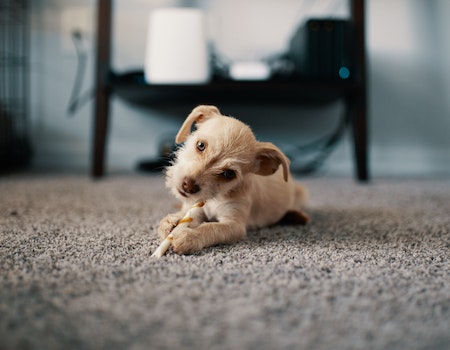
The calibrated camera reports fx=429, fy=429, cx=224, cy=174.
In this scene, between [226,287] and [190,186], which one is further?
[190,186]

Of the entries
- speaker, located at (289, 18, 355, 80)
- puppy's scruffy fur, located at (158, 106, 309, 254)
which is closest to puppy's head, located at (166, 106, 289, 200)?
puppy's scruffy fur, located at (158, 106, 309, 254)

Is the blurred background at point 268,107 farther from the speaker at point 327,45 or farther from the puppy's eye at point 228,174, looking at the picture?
the puppy's eye at point 228,174

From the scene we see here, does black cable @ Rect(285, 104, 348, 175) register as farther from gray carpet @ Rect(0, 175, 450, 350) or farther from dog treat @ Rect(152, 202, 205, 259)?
dog treat @ Rect(152, 202, 205, 259)

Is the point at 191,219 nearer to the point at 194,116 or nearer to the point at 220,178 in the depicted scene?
the point at 220,178

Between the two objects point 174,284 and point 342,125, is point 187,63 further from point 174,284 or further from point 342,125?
point 174,284

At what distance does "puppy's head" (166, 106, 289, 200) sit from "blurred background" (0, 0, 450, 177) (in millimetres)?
1464

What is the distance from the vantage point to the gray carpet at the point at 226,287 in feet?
1.45

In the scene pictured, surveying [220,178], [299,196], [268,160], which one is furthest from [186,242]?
[299,196]

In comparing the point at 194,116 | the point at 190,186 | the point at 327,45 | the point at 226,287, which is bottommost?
the point at 226,287

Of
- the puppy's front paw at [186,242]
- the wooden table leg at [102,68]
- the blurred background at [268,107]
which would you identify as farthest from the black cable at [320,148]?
the puppy's front paw at [186,242]

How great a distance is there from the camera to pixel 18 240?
79 centimetres

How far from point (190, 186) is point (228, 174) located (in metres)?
0.09

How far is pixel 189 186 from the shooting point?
78cm

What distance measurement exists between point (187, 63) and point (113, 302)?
1.47 metres
